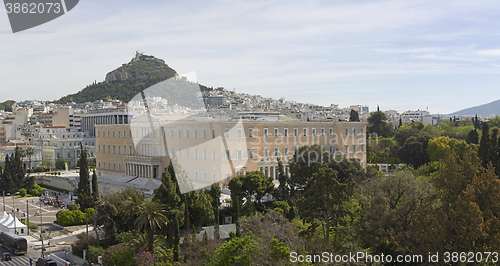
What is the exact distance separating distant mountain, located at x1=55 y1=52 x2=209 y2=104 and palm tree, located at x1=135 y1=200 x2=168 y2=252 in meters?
120

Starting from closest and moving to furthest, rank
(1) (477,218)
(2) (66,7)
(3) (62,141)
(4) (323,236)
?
(2) (66,7) < (1) (477,218) < (4) (323,236) < (3) (62,141)

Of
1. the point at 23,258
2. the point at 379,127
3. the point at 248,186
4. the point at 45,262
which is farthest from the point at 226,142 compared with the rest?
the point at 379,127

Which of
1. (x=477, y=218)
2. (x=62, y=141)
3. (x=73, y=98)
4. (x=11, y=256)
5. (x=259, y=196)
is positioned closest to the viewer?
(x=477, y=218)

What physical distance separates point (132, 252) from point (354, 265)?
10.9 metres

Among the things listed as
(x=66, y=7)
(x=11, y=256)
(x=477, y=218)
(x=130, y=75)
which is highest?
(x=130, y=75)

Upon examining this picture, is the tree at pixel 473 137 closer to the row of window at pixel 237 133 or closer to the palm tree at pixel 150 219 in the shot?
the row of window at pixel 237 133

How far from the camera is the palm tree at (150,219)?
23.0 metres

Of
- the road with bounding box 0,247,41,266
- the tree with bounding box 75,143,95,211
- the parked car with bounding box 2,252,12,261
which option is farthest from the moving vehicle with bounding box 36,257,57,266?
the tree with bounding box 75,143,95,211

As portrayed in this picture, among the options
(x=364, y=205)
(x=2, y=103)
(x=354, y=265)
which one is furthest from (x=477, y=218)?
(x=2, y=103)

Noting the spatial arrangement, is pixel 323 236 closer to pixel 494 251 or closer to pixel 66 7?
pixel 494 251

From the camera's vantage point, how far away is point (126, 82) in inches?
5960

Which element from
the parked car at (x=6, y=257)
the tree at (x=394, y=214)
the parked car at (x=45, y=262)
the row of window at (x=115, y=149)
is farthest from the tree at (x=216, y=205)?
the row of window at (x=115, y=149)

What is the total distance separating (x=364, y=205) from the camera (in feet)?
77.2

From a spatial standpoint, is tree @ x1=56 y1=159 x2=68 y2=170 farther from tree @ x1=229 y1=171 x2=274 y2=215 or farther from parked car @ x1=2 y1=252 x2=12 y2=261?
tree @ x1=229 y1=171 x2=274 y2=215
